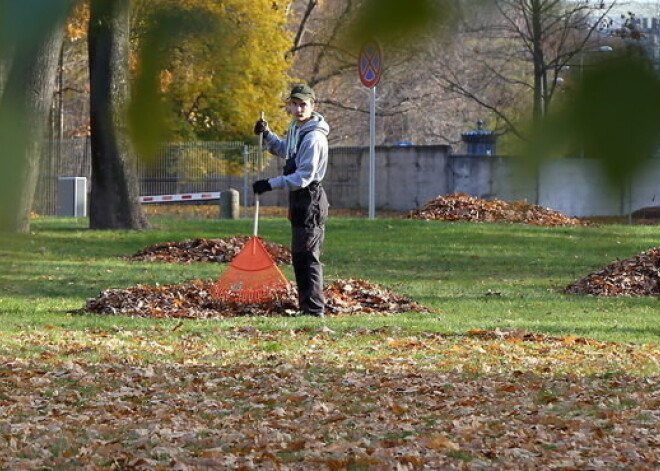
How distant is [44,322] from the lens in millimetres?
10844

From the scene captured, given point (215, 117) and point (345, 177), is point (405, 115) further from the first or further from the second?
point (345, 177)

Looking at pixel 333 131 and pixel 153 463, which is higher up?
pixel 333 131

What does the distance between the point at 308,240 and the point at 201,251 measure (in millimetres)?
6987

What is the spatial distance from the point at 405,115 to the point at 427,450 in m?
4.53

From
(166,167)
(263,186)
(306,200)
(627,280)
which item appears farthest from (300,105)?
(627,280)

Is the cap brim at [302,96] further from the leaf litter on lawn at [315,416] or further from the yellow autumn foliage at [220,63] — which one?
the leaf litter on lawn at [315,416]

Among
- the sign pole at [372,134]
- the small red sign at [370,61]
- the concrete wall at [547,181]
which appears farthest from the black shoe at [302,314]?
the small red sign at [370,61]

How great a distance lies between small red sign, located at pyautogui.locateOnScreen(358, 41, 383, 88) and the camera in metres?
1.29

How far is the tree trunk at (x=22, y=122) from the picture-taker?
43.7 inches

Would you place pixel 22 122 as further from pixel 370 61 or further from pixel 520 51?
pixel 520 51

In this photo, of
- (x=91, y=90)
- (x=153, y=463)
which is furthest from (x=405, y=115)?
(x=153, y=463)

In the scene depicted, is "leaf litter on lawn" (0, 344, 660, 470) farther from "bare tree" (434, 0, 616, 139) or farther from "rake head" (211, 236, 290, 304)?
"bare tree" (434, 0, 616, 139)

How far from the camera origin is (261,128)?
5.67 ft

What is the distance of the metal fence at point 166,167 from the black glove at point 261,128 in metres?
0.03
